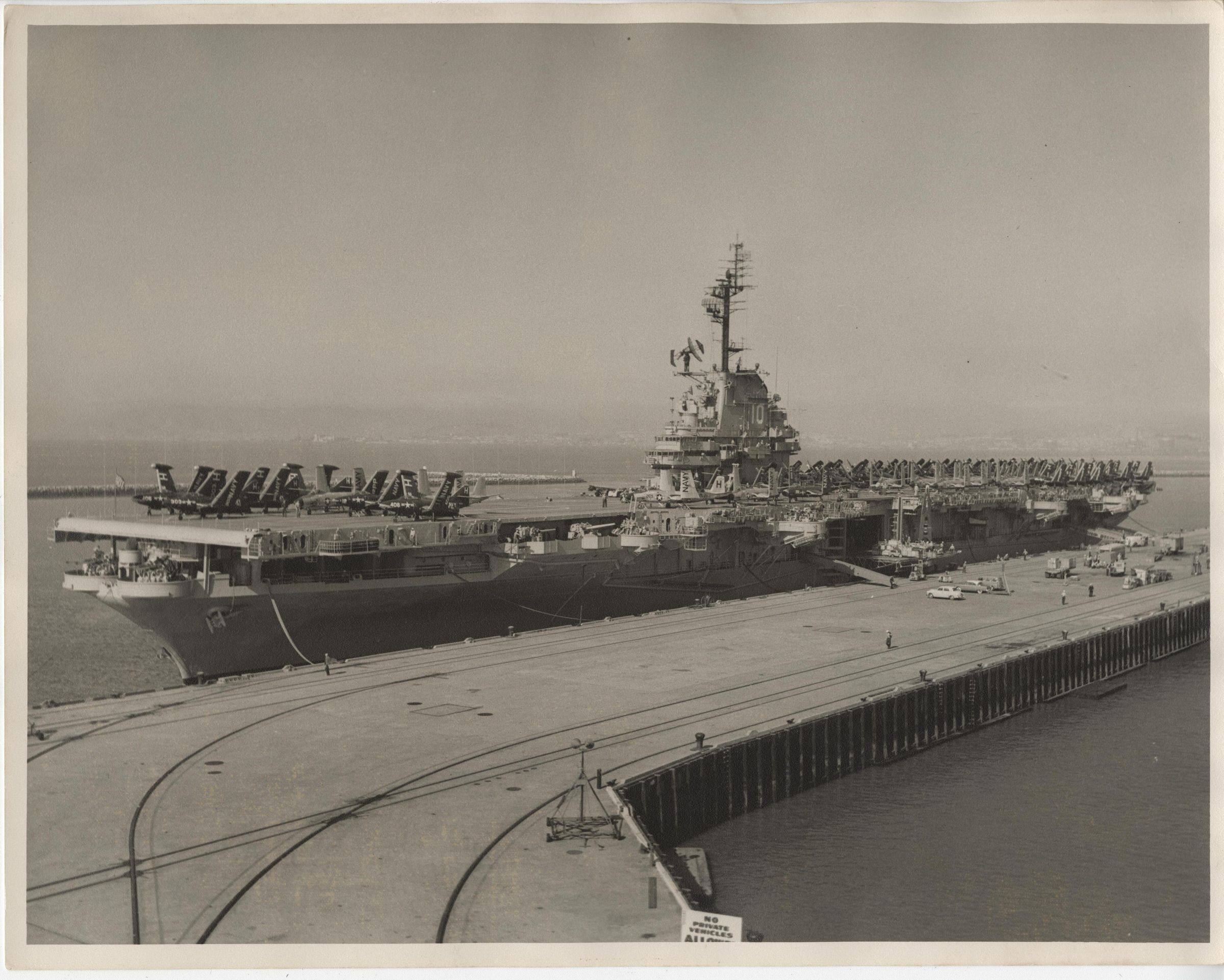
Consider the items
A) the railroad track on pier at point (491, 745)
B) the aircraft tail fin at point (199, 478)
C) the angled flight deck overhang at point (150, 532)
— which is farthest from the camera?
the aircraft tail fin at point (199, 478)

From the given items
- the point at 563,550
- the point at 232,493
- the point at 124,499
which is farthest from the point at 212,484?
the point at 124,499

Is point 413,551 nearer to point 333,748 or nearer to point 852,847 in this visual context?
point 333,748

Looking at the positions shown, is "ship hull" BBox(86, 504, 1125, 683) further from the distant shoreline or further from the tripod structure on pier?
the tripod structure on pier

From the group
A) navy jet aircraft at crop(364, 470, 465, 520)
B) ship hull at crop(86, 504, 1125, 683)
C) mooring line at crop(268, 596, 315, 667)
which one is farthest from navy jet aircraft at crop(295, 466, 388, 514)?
mooring line at crop(268, 596, 315, 667)

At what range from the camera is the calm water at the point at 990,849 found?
9.53 metres

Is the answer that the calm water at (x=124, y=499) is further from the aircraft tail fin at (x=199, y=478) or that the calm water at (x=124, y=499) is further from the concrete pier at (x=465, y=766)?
the concrete pier at (x=465, y=766)

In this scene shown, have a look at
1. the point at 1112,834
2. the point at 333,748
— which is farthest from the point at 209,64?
the point at 1112,834

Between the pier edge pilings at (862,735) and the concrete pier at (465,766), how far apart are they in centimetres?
3

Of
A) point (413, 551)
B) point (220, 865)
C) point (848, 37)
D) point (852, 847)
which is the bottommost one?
point (852, 847)

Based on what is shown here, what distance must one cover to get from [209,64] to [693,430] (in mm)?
15829

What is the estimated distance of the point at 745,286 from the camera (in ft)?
78.4

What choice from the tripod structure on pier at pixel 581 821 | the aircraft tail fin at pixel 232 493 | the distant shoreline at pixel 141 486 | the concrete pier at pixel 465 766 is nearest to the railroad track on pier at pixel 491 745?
the concrete pier at pixel 465 766

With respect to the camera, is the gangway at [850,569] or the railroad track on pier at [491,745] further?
the gangway at [850,569]

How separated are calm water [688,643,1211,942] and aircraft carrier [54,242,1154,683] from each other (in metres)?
6.27
